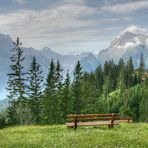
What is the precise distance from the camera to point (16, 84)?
106688mm

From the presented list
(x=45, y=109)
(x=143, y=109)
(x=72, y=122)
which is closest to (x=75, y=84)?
(x=45, y=109)

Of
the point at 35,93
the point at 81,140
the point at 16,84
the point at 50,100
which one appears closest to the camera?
the point at 81,140

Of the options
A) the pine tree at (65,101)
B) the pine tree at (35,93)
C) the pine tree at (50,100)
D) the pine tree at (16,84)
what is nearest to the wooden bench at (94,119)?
the pine tree at (16,84)

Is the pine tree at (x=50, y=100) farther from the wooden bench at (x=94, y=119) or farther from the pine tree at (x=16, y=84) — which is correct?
the wooden bench at (x=94, y=119)

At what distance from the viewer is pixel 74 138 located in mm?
31969

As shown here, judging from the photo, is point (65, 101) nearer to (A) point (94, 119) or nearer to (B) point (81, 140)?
(A) point (94, 119)

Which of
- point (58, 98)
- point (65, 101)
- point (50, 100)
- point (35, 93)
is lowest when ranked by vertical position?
point (65, 101)

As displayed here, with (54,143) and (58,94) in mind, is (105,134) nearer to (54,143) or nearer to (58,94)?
(54,143)

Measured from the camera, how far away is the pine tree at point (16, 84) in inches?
4134

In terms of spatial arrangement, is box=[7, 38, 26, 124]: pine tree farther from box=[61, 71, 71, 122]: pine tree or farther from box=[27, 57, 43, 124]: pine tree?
box=[61, 71, 71, 122]: pine tree

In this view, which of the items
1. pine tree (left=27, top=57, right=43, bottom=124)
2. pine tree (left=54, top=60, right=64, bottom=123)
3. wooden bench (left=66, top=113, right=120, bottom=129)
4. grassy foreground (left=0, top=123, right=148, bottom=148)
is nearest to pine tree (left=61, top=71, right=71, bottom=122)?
pine tree (left=54, top=60, right=64, bottom=123)

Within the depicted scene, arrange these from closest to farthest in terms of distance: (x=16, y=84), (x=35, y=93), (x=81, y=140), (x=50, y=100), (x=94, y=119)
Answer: (x=81, y=140)
(x=94, y=119)
(x=16, y=84)
(x=35, y=93)
(x=50, y=100)

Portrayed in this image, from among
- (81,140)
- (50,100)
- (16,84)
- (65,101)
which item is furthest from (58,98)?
(81,140)

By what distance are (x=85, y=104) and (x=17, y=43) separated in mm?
39650
